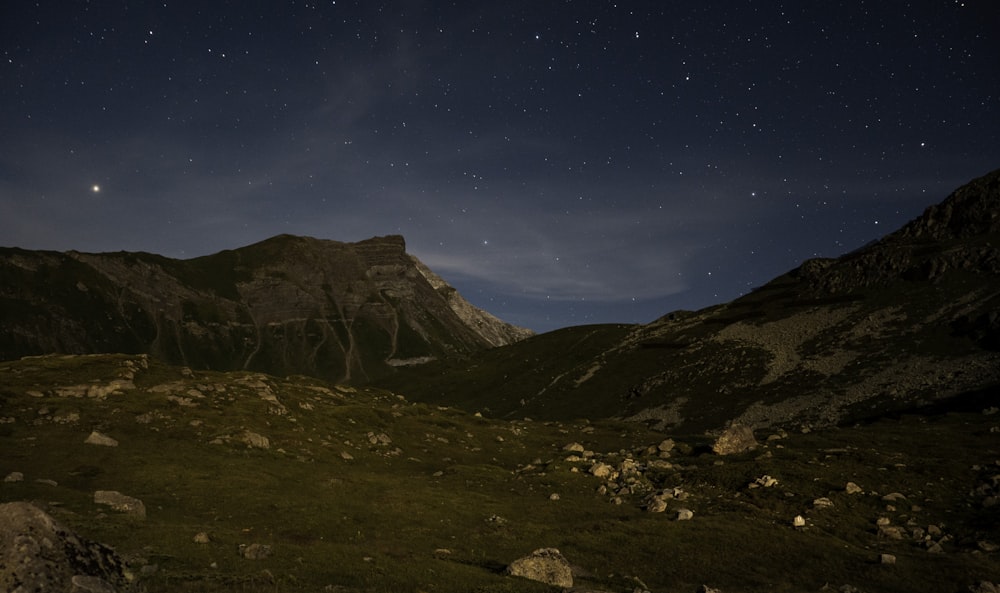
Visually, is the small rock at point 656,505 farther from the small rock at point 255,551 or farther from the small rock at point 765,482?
the small rock at point 255,551

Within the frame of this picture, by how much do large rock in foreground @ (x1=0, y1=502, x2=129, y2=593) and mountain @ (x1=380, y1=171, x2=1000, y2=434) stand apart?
117629 mm

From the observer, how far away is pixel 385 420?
85938mm

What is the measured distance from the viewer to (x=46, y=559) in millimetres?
14125

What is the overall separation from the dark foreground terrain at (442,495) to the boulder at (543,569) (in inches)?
55.4

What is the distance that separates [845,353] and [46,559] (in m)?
156

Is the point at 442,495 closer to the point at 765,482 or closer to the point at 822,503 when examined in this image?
the point at 765,482

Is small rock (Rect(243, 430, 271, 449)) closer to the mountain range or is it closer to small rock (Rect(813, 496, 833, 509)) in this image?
the mountain range

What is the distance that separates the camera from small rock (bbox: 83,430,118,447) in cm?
5109

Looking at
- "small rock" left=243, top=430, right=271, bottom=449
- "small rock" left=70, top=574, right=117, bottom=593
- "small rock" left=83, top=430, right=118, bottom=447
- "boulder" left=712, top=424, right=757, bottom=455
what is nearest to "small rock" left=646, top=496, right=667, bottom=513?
"boulder" left=712, top=424, right=757, bottom=455

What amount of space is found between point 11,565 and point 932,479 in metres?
71.0

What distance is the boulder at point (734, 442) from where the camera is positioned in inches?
2844

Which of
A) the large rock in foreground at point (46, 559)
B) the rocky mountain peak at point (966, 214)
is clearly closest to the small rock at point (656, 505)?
the large rock in foreground at point (46, 559)

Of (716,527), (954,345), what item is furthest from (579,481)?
(954,345)

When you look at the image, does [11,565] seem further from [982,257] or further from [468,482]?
[982,257]
